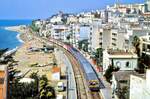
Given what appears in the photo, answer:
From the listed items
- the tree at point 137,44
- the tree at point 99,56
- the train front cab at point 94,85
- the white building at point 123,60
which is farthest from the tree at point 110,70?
the tree at point 99,56

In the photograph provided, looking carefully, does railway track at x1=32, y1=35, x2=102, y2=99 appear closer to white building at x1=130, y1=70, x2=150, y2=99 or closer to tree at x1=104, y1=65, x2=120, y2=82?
tree at x1=104, y1=65, x2=120, y2=82

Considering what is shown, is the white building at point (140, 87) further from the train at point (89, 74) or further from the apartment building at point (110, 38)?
the apartment building at point (110, 38)

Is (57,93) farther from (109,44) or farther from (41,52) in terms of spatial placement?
(41,52)

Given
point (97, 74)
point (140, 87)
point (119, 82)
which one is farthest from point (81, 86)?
point (140, 87)

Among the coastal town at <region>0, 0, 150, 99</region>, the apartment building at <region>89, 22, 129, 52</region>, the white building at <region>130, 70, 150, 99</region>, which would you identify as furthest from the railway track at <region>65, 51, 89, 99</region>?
the white building at <region>130, 70, 150, 99</region>

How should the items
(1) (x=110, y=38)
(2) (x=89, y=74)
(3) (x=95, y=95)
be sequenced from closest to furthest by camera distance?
(3) (x=95, y=95) < (2) (x=89, y=74) < (1) (x=110, y=38)

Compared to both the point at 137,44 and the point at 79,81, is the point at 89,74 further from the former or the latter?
the point at 137,44

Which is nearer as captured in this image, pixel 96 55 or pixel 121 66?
pixel 121 66

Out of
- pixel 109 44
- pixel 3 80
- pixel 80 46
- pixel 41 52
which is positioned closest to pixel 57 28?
pixel 41 52
